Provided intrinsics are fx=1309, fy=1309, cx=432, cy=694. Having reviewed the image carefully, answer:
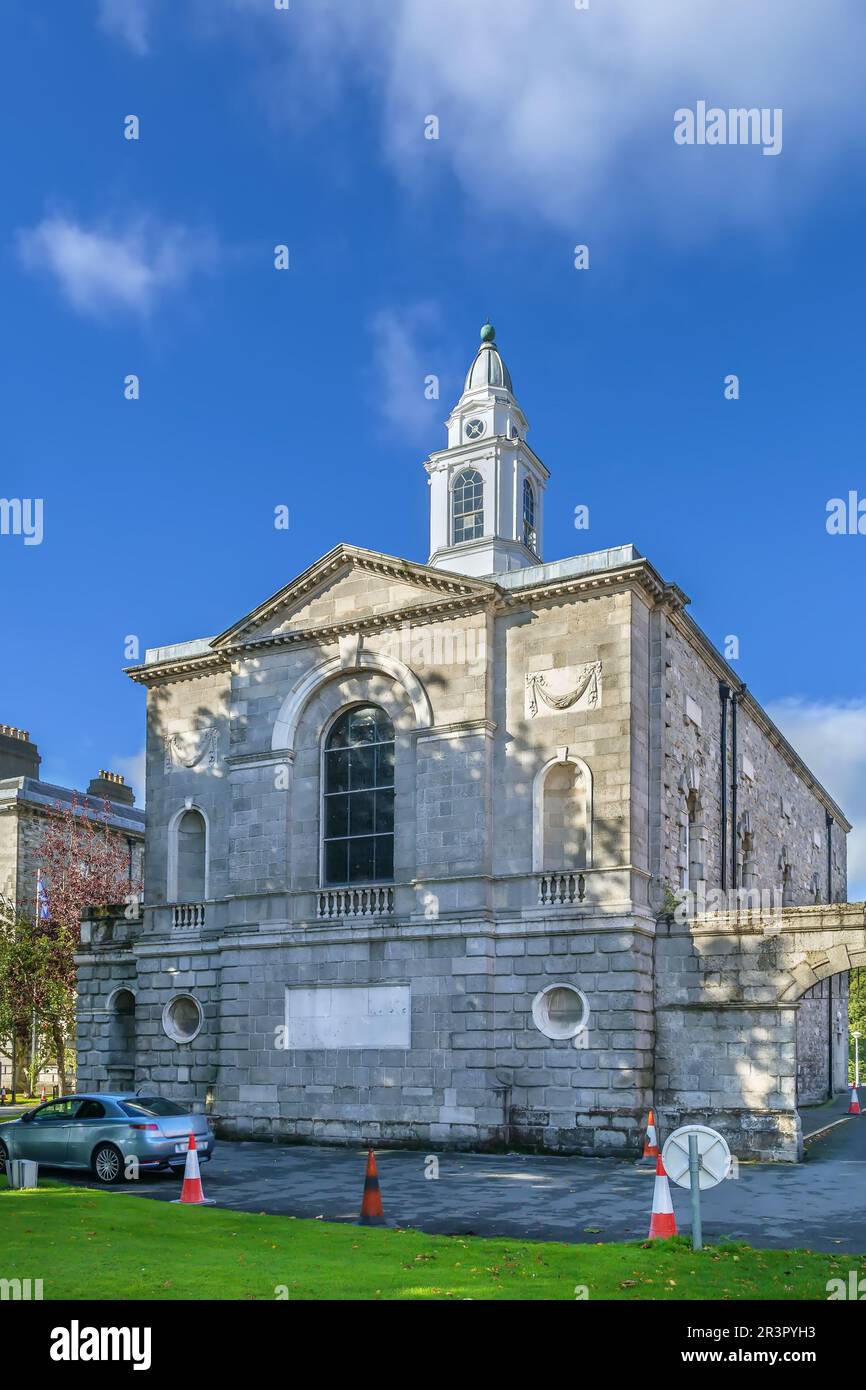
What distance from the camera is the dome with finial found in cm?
3400

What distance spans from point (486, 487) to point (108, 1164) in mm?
18665

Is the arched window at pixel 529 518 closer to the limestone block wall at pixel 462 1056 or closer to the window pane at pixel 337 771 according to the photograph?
the window pane at pixel 337 771

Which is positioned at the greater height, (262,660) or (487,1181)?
(262,660)

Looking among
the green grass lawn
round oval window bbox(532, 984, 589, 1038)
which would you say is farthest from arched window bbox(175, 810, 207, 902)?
the green grass lawn

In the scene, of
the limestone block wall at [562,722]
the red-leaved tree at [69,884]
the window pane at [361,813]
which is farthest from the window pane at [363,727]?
the red-leaved tree at [69,884]

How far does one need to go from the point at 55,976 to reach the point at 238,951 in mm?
16186

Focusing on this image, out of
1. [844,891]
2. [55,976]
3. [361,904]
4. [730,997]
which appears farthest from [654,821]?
[844,891]

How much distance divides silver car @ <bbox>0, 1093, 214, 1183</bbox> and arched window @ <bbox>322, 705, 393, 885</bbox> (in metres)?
8.18

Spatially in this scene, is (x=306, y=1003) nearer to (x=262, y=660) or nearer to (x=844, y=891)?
(x=262, y=660)

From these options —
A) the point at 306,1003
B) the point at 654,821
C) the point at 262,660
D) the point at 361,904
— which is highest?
the point at 262,660

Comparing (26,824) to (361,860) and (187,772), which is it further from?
(361,860)

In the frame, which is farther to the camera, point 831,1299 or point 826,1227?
point 826,1227

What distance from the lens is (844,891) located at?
54125 mm
